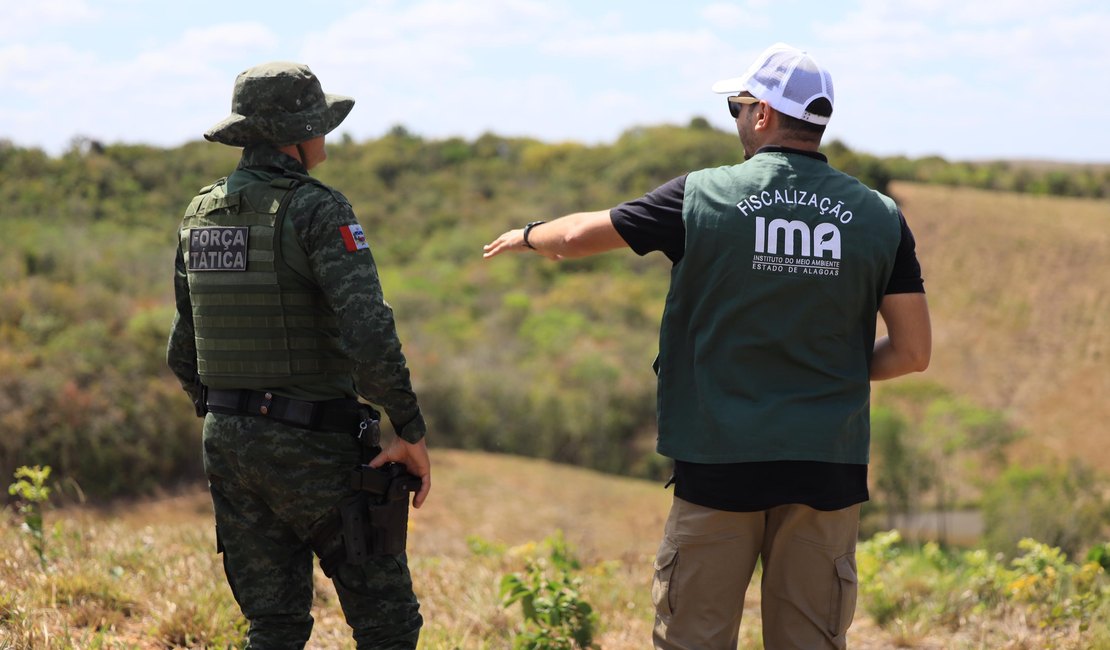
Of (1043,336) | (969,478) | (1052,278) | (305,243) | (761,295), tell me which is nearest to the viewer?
(761,295)

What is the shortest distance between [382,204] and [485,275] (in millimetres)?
13160

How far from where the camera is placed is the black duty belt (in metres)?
2.65

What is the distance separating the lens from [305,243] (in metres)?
2.60

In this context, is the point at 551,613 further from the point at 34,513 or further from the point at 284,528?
Answer: the point at 34,513

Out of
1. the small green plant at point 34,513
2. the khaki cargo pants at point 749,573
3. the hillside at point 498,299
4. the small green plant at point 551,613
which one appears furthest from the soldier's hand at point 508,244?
the hillside at point 498,299

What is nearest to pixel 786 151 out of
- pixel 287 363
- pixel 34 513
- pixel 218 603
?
pixel 287 363

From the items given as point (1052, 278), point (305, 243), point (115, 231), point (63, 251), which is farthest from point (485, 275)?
point (305, 243)

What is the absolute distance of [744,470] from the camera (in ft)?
8.07

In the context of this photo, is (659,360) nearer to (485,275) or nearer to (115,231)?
(115,231)

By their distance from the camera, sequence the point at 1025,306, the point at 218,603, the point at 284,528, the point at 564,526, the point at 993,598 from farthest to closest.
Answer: the point at 1025,306 → the point at 564,526 → the point at 993,598 → the point at 218,603 → the point at 284,528

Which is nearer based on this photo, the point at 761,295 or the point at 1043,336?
the point at 761,295

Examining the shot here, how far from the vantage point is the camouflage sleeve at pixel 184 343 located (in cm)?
292

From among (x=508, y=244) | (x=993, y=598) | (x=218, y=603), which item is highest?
(x=508, y=244)

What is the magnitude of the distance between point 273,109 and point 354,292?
574 millimetres
